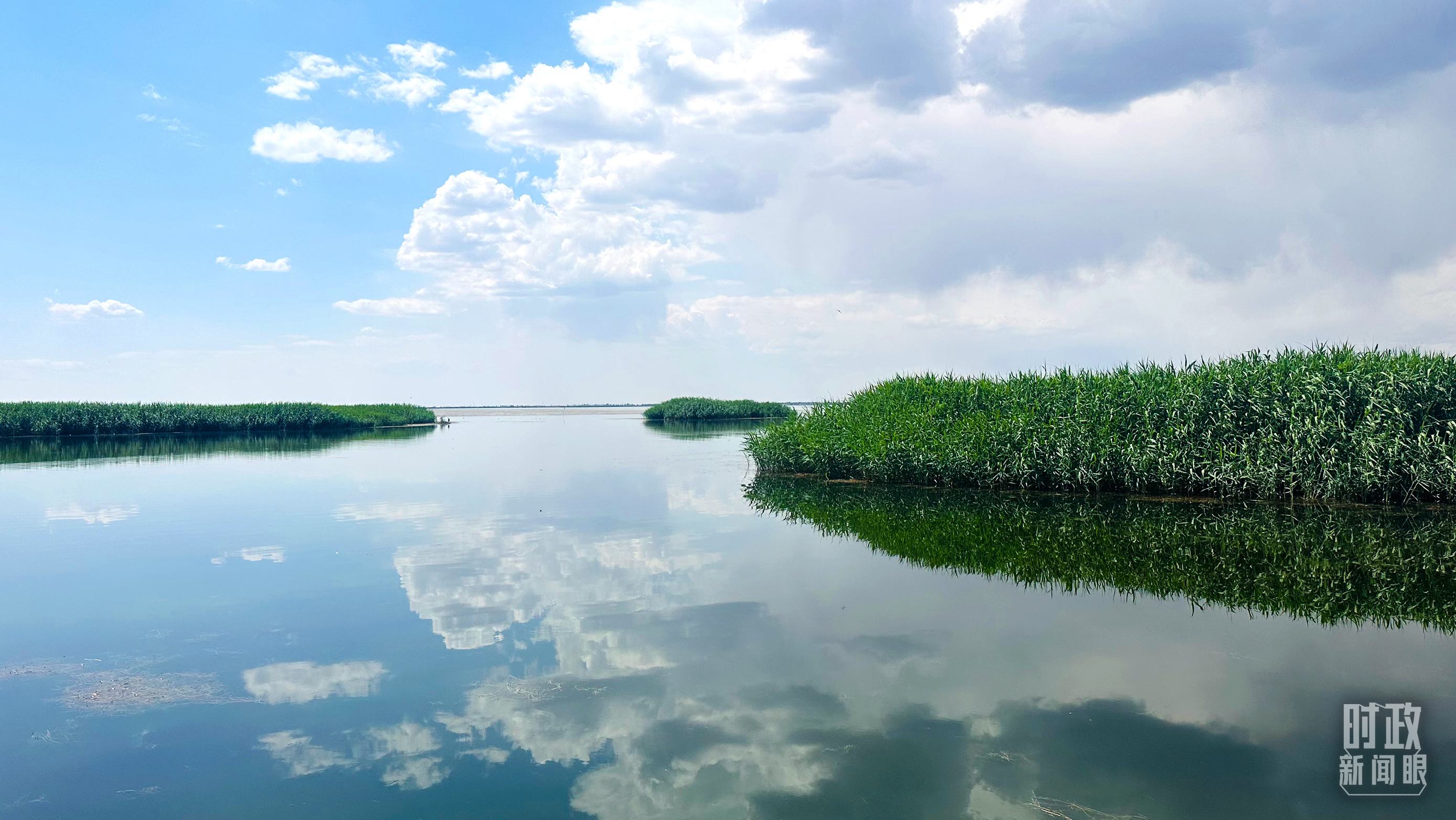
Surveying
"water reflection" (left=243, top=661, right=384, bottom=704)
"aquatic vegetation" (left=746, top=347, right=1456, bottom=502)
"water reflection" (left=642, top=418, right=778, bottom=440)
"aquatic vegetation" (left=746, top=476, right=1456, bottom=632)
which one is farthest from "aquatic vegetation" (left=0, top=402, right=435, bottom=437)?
"water reflection" (left=243, top=661, right=384, bottom=704)

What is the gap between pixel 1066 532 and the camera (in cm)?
1448

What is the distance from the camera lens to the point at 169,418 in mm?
60688

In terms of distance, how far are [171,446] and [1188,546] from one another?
48785mm

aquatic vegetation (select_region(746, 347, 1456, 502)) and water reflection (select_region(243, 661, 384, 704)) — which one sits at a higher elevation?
aquatic vegetation (select_region(746, 347, 1456, 502))

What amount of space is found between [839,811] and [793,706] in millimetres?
1653

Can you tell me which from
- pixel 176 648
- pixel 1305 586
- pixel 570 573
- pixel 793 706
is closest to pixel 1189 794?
pixel 793 706

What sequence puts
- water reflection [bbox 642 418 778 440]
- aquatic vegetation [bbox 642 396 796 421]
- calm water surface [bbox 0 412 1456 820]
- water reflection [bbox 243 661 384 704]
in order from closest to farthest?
calm water surface [bbox 0 412 1456 820], water reflection [bbox 243 661 384 704], water reflection [bbox 642 418 778 440], aquatic vegetation [bbox 642 396 796 421]

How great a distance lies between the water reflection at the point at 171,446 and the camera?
36.4 metres

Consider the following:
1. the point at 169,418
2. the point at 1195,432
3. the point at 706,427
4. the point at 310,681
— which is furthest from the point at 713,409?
the point at 310,681

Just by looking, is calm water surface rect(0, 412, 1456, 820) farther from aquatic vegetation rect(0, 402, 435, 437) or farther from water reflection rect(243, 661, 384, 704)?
aquatic vegetation rect(0, 402, 435, 437)

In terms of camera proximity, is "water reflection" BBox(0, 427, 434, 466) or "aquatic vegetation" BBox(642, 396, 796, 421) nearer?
"water reflection" BBox(0, 427, 434, 466)

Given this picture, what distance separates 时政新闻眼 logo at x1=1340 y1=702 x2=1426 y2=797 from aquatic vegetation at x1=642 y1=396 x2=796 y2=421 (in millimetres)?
72581

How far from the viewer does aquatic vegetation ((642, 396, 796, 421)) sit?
81438 mm

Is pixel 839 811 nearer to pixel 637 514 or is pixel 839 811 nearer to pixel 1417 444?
pixel 637 514
